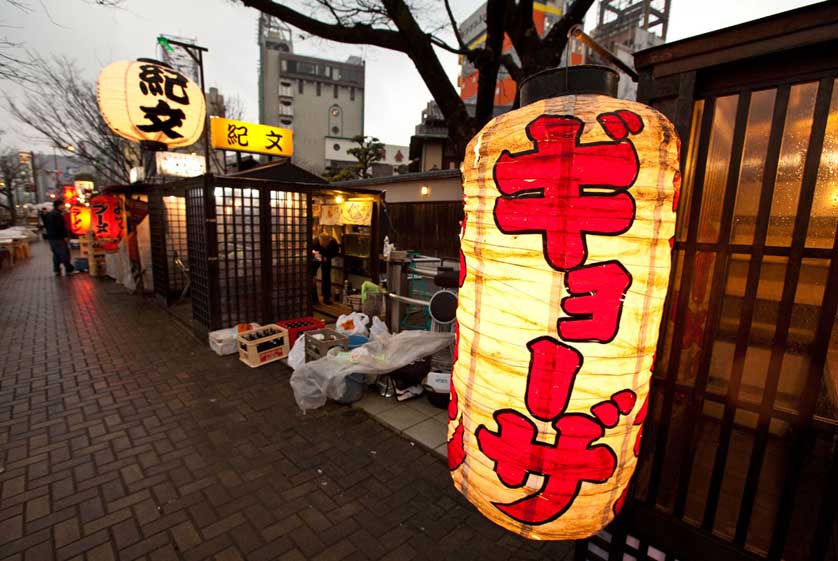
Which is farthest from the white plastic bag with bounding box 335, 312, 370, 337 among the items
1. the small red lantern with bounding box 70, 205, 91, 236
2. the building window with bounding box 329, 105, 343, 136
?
the building window with bounding box 329, 105, 343, 136

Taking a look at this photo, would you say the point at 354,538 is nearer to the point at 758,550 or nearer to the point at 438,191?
the point at 758,550

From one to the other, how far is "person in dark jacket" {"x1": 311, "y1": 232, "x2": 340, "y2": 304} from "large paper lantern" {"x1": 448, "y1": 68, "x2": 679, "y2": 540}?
10393 mm

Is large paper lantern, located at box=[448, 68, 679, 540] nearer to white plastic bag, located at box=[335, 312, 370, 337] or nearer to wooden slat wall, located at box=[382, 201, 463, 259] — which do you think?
white plastic bag, located at box=[335, 312, 370, 337]

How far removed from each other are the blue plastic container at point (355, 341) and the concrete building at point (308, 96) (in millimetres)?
45530

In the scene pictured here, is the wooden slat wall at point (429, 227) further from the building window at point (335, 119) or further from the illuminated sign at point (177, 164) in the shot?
the building window at point (335, 119)

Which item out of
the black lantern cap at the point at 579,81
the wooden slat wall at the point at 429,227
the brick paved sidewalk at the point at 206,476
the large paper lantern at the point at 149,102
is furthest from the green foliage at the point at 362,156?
the black lantern cap at the point at 579,81

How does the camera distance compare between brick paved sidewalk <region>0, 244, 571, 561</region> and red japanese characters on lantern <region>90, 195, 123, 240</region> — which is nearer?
brick paved sidewalk <region>0, 244, 571, 561</region>

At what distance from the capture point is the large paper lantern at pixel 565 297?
142 cm

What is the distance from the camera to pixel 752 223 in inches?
82.4

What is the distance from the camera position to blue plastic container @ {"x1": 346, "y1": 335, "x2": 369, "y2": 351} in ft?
21.4

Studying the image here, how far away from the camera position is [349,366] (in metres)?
5.54

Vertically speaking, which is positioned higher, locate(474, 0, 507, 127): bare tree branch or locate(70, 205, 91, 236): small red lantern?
locate(474, 0, 507, 127): bare tree branch

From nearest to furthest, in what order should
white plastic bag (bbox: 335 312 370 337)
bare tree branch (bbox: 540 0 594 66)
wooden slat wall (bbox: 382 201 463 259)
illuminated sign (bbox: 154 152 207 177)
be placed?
bare tree branch (bbox: 540 0 594 66) < white plastic bag (bbox: 335 312 370 337) < illuminated sign (bbox: 154 152 207 177) < wooden slat wall (bbox: 382 201 463 259)

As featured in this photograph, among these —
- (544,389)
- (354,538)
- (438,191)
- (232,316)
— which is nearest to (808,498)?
(544,389)
